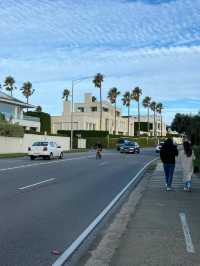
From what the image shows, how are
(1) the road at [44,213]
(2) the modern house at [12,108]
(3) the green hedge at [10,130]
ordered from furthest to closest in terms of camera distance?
(2) the modern house at [12,108] → (3) the green hedge at [10,130] → (1) the road at [44,213]

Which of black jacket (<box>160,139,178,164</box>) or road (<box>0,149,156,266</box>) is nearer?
road (<box>0,149,156,266</box>)

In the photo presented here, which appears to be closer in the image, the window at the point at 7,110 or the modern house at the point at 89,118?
the window at the point at 7,110

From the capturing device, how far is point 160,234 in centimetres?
935

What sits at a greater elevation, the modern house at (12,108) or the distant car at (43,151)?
the modern house at (12,108)

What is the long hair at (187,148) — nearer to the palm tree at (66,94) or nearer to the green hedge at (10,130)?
the green hedge at (10,130)

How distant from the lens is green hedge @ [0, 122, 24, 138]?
50.2 metres

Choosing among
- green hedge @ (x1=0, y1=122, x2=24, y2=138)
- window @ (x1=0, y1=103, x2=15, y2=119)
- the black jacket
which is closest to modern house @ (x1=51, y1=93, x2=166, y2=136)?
window @ (x1=0, y1=103, x2=15, y2=119)

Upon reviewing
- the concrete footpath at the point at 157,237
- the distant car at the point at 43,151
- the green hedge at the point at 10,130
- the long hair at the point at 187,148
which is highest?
the green hedge at the point at 10,130

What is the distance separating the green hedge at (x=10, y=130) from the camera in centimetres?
5025

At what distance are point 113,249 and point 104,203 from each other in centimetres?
578

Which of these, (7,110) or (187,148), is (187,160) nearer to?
(187,148)

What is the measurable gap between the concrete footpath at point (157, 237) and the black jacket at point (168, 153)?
2547mm

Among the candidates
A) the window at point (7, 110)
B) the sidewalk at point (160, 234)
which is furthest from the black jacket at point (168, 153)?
the window at point (7, 110)

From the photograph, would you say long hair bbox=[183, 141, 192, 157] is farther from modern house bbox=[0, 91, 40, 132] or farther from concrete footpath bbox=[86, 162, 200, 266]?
modern house bbox=[0, 91, 40, 132]
